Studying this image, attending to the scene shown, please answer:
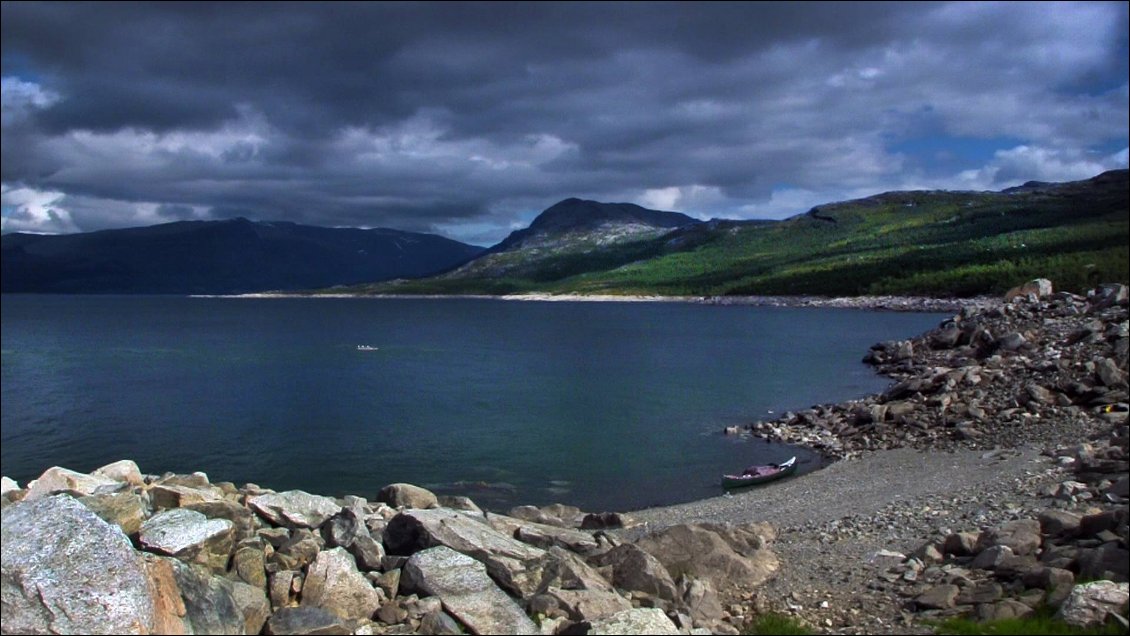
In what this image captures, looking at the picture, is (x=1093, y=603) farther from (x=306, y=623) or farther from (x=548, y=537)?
(x=306, y=623)

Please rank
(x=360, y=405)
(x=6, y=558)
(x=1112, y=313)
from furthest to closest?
(x=360, y=405), (x=1112, y=313), (x=6, y=558)

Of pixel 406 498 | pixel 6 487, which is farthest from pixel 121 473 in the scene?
pixel 406 498

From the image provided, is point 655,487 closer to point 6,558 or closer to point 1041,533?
point 1041,533

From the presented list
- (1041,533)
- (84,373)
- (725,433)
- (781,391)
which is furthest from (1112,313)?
(84,373)

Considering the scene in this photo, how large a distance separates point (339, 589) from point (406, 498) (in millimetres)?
10914

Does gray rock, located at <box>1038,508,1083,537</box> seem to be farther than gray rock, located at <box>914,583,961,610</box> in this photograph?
Yes

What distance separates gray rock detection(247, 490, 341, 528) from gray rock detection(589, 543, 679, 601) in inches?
222

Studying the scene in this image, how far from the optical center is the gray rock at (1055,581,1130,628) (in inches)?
379

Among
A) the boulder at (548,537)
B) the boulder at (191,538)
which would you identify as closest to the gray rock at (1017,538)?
the boulder at (548,537)

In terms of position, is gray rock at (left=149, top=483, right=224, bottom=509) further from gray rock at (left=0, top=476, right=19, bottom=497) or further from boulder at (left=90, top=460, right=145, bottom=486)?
gray rock at (left=0, top=476, right=19, bottom=497)

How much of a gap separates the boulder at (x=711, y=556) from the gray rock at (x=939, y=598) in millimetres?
2487

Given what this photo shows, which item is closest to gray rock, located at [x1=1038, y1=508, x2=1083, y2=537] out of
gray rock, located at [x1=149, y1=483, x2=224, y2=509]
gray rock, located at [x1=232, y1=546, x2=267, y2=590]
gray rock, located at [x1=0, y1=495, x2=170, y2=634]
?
gray rock, located at [x1=232, y1=546, x2=267, y2=590]

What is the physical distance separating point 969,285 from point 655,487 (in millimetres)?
141834

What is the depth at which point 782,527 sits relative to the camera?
19047 millimetres
